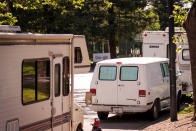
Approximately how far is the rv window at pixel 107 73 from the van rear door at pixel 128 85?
0.28 meters

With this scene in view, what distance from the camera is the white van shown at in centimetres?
1611

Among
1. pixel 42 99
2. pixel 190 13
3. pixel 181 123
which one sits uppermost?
pixel 190 13

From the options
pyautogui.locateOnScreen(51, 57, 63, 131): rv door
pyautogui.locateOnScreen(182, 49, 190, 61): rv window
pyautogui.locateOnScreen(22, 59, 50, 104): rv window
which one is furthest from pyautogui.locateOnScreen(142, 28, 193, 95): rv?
pyautogui.locateOnScreen(22, 59, 50, 104): rv window

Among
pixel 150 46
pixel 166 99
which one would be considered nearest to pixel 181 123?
pixel 166 99

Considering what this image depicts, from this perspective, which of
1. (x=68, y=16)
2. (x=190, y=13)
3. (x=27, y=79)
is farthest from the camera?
(x=68, y=16)

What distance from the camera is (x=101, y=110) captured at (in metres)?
16.5

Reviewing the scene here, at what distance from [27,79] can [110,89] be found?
24.5 ft

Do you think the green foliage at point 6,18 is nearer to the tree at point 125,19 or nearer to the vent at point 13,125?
the vent at point 13,125

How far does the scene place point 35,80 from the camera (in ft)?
31.0

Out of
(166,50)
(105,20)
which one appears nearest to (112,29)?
(105,20)

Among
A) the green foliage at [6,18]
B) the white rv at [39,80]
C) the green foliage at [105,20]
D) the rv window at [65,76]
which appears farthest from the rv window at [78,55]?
the green foliage at [105,20]

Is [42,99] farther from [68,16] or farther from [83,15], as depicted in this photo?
[83,15]

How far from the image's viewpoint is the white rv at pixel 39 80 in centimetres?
851

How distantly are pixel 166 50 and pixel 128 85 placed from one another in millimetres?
7688
